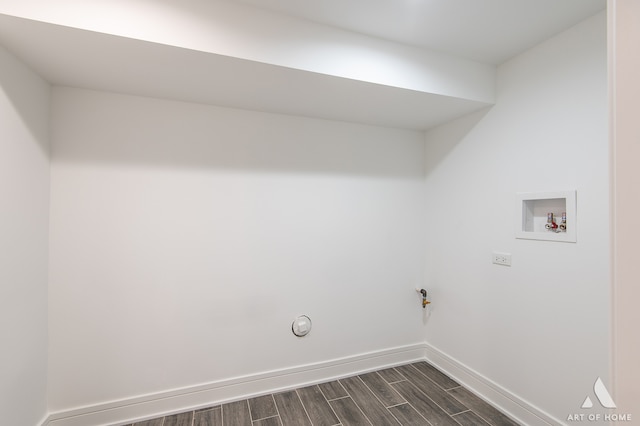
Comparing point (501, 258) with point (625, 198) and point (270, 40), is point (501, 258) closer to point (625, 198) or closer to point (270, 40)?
point (625, 198)

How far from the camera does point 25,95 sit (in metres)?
1.56

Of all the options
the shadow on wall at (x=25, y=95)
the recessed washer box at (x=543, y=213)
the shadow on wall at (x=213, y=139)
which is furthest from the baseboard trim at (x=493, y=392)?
the shadow on wall at (x=25, y=95)

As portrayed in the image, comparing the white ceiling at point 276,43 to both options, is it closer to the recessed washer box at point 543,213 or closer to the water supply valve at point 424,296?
the recessed washer box at point 543,213

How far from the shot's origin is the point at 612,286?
65 cm

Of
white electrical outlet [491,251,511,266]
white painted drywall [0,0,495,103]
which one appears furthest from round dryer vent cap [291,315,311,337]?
white painted drywall [0,0,495,103]

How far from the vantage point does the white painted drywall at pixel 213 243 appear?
1.83m

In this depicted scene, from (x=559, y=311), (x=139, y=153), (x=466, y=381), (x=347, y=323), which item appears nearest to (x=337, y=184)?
(x=347, y=323)

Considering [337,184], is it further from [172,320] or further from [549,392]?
[549,392]

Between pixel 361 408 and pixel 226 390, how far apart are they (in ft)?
3.28

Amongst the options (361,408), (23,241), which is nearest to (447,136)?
(361,408)

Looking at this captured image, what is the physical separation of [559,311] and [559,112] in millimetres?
1208

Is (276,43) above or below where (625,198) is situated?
above

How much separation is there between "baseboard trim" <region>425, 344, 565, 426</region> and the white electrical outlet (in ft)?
2.90

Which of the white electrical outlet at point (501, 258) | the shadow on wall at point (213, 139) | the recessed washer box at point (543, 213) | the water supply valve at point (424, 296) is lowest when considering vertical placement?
the water supply valve at point (424, 296)
